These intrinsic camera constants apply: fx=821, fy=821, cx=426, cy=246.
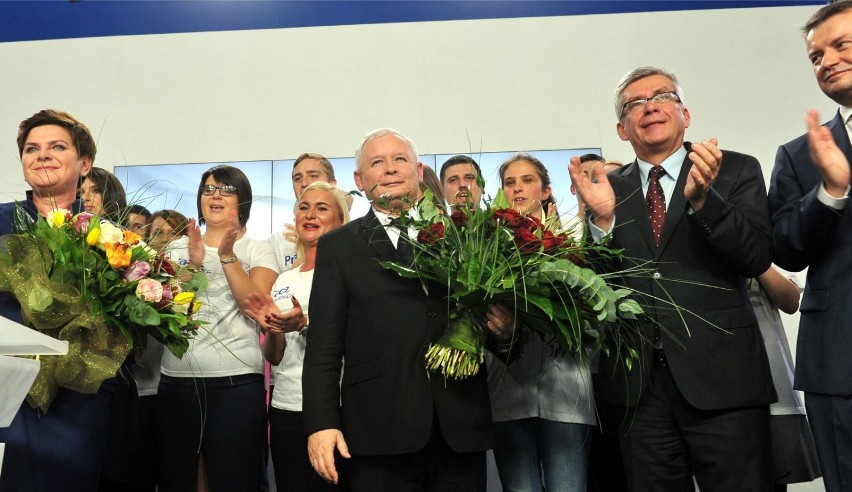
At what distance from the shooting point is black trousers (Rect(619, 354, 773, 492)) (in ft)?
7.43

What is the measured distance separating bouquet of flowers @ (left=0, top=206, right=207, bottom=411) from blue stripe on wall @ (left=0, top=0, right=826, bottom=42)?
3.71 metres

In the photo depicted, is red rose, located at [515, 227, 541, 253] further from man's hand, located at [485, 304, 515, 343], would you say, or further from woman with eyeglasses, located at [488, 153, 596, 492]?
woman with eyeglasses, located at [488, 153, 596, 492]

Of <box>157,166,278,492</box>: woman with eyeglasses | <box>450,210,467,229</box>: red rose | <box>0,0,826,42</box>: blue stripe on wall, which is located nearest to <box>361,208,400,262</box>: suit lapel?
<box>450,210,467,229</box>: red rose

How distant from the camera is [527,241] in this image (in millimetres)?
2182

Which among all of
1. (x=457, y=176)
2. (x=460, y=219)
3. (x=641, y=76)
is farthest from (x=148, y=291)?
(x=457, y=176)

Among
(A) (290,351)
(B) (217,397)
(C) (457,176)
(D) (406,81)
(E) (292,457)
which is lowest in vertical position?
(E) (292,457)

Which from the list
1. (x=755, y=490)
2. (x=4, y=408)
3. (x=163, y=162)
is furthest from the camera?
(x=163, y=162)

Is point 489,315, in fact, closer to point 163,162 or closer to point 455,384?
point 455,384

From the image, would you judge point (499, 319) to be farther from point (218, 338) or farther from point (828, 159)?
point (218, 338)

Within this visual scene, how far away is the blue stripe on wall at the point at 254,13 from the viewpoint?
Answer: 5.80 metres

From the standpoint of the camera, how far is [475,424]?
91.4 inches

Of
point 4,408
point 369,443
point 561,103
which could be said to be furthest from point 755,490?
point 561,103

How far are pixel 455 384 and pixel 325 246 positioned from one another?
579mm

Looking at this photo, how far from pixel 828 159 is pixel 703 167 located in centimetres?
31
